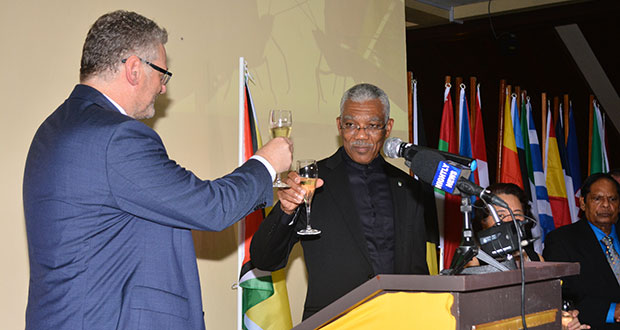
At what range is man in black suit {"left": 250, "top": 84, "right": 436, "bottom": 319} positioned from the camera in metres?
2.81

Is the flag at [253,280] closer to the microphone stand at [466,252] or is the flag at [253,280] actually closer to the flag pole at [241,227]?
the flag pole at [241,227]

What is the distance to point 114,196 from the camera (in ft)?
5.79

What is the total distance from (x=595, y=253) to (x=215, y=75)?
8.60ft

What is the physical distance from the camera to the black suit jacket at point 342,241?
279 centimetres

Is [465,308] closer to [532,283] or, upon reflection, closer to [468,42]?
[532,283]

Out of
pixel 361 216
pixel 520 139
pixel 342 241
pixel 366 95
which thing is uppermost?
pixel 366 95

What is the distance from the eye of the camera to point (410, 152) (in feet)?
6.10

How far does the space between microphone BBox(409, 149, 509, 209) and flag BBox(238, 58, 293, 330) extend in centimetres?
167

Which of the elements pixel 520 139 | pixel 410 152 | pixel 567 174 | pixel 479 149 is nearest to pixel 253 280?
pixel 410 152

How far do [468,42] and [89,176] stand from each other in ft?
23.3

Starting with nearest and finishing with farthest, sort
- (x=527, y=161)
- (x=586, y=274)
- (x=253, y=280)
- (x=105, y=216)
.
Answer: (x=105, y=216), (x=253, y=280), (x=586, y=274), (x=527, y=161)

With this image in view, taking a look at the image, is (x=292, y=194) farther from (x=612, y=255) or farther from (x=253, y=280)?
(x=612, y=255)

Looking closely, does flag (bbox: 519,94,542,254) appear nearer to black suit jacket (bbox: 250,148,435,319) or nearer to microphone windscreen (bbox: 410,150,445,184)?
black suit jacket (bbox: 250,148,435,319)

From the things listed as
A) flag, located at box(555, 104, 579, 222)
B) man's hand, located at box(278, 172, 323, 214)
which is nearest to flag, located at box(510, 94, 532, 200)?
flag, located at box(555, 104, 579, 222)
